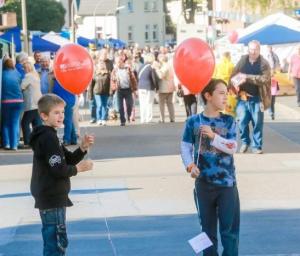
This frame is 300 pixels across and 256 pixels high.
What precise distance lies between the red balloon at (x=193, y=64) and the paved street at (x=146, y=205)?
1423 millimetres

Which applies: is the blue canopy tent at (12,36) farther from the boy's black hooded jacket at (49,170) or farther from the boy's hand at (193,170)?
the boy's hand at (193,170)

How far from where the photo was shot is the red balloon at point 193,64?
10.9 metres

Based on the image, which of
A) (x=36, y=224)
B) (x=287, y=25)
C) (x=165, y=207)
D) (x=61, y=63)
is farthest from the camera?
(x=287, y=25)

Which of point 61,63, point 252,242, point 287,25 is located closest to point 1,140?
point 61,63

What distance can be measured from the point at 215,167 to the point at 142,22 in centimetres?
13376

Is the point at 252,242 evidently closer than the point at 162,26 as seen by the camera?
Yes

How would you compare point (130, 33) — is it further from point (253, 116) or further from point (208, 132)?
point (208, 132)

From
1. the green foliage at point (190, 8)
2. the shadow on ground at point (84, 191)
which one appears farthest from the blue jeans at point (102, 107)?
the green foliage at point (190, 8)

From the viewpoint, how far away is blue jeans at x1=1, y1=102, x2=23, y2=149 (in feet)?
64.0

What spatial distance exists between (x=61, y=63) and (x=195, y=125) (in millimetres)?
5481

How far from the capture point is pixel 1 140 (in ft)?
65.7

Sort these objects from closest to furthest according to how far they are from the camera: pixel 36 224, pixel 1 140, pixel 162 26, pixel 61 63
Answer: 1. pixel 36 224
2. pixel 61 63
3. pixel 1 140
4. pixel 162 26

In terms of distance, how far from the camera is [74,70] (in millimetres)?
12883

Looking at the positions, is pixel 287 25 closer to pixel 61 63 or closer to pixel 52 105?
pixel 61 63
